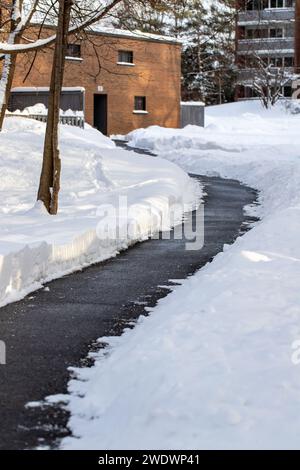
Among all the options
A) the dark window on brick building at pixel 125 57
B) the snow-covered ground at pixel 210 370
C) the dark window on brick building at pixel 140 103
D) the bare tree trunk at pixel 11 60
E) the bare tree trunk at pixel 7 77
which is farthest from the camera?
the dark window on brick building at pixel 140 103

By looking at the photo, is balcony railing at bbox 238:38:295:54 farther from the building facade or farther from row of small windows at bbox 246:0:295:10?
the building facade

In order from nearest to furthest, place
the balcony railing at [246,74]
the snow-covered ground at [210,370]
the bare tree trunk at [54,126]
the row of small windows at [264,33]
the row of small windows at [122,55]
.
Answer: the snow-covered ground at [210,370], the bare tree trunk at [54,126], the row of small windows at [122,55], the balcony railing at [246,74], the row of small windows at [264,33]

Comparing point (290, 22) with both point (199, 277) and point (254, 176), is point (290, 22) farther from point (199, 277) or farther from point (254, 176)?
point (199, 277)

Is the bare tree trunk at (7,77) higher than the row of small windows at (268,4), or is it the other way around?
the row of small windows at (268,4)

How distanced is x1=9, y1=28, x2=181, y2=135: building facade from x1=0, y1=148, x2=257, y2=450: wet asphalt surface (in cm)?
2819

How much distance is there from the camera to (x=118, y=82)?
46.8 m

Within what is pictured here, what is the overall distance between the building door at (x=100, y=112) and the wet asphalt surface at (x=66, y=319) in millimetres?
32721

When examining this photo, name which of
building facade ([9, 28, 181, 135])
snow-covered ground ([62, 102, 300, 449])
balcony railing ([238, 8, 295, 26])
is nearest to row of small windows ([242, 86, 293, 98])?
balcony railing ([238, 8, 295, 26])

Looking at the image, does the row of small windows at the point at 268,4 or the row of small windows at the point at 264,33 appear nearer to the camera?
the row of small windows at the point at 264,33

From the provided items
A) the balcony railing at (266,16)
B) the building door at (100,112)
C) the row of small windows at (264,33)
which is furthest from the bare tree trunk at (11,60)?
the row of small windows at (264,33)

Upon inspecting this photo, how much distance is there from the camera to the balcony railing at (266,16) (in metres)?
71.6

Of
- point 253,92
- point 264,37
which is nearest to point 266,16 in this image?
point 264,37

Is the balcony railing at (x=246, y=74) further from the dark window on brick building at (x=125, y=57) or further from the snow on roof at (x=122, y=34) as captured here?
the dark window on brick building at (x=125, y=57)
